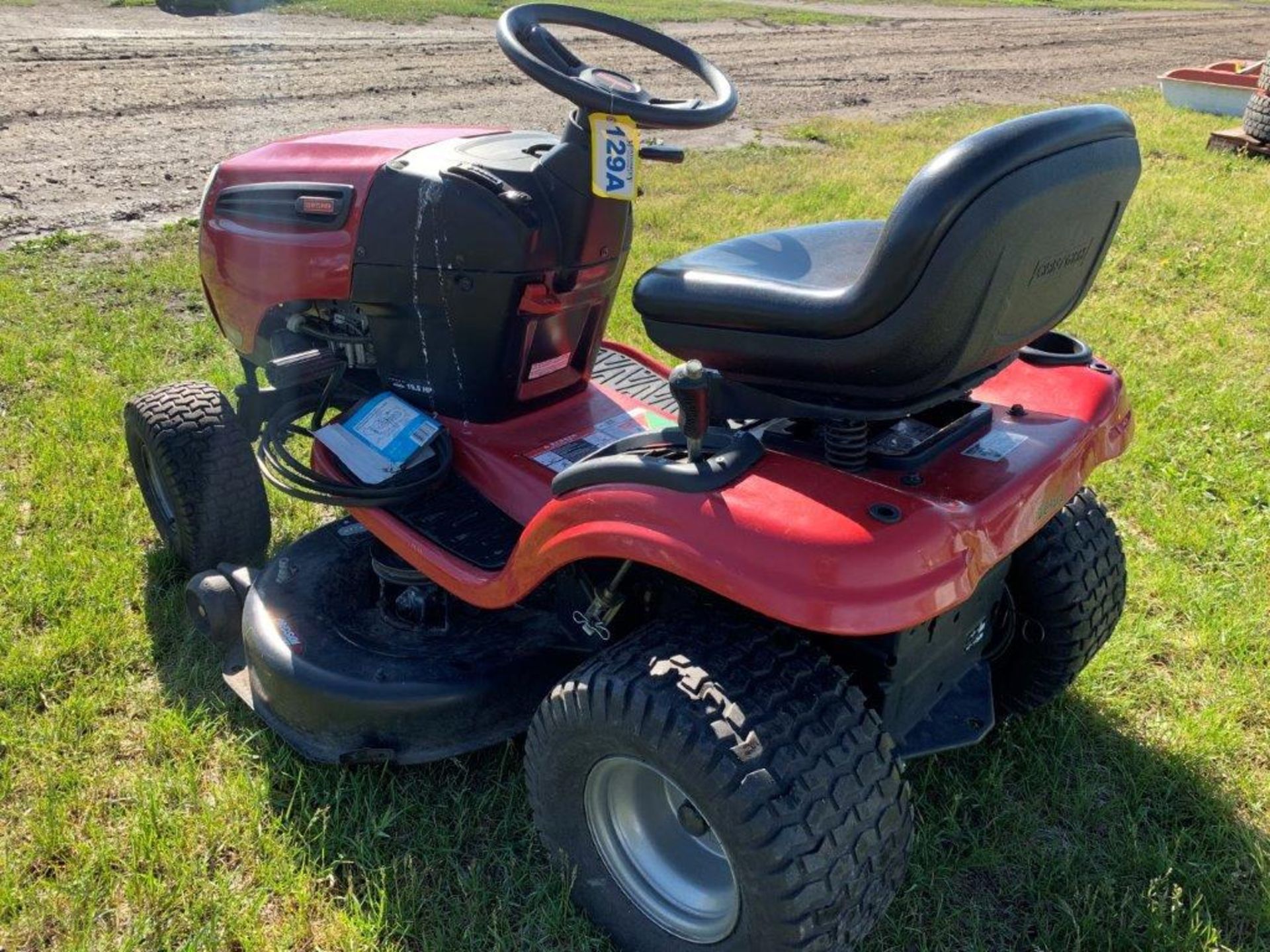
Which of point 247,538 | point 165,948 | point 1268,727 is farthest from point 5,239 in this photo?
point 1268,727

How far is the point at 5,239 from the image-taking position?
5.66 meters

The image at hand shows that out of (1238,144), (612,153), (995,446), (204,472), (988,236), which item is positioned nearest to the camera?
(988,236)

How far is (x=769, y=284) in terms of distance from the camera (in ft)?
5.84

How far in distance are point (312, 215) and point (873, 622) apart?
5.79 ft

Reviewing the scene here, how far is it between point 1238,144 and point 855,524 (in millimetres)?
8546

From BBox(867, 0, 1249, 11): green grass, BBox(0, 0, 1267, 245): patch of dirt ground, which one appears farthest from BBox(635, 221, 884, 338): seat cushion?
BBox(867, 0, 1249, 11): green grass

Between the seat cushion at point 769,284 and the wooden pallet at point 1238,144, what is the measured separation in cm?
778

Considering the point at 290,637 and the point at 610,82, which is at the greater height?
the point at 610,82

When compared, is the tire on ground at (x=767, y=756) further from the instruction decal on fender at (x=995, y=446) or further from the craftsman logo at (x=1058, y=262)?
the craftsman logo at (x=1058, y=262)

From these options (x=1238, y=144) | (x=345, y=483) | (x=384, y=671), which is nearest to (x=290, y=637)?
(x=384, y=671)

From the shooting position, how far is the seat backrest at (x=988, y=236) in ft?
4.95

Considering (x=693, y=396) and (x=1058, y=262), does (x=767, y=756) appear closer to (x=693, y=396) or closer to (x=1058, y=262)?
(x=693, y=396)

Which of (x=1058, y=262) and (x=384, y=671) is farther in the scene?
(x=384, y=671)

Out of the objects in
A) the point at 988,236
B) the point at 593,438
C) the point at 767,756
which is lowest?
the point at 593,438
